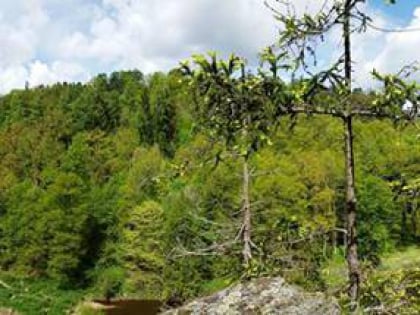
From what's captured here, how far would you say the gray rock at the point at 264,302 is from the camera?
5754 millimetres

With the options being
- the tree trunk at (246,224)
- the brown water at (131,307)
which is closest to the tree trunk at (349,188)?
the tree trunk at (246,224)

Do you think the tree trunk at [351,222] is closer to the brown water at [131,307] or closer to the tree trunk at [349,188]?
the tree trunk at [349,188]

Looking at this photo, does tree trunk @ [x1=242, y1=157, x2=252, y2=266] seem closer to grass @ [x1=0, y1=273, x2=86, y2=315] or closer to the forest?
the forest

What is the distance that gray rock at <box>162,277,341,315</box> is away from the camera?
5754 millimetres

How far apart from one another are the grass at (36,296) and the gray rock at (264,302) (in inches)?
1435

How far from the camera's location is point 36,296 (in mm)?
45156

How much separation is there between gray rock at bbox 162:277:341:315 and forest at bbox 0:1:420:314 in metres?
0.31

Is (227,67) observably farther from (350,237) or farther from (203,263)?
(203,263)

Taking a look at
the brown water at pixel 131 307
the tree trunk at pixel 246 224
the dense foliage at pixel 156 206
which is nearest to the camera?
the tree trunk at pixel 246 224

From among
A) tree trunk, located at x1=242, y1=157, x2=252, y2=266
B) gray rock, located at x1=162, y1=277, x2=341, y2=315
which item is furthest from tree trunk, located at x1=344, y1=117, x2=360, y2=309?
tree trunk, located at x1=242, y1=157, x2=252, y2=266

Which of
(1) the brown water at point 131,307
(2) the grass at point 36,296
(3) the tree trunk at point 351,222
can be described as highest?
(3) the tree trunk at point 351,222

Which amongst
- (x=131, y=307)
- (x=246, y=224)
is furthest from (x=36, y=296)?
(x=246, y=224)

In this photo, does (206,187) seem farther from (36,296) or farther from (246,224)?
(246,224)

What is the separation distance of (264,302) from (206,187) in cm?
3701
